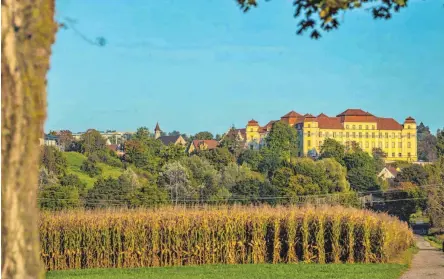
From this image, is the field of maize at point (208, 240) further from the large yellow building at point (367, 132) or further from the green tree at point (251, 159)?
the large yellow building at point (367, 132)

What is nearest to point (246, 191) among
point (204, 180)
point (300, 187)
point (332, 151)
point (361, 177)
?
point (300, 187)

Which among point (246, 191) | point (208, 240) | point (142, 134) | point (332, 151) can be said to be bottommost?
point (208, 240)

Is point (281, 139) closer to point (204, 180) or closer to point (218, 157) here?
point (218, 157)

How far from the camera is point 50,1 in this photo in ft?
13.9

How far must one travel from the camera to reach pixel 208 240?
2444 centimetres

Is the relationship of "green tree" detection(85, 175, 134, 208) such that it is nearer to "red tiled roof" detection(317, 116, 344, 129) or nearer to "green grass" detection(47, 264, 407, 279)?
"green grass" detection(47, 264, 407, 279)

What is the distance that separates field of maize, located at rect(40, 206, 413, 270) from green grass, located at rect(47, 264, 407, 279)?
4.69 feet

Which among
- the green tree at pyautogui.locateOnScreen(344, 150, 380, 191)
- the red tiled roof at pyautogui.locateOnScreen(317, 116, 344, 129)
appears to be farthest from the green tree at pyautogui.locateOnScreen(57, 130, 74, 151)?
the red tiled roof at pyautogui.locateOnScreen(317, 116, 344, 129)

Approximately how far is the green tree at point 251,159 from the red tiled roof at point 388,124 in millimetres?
51895

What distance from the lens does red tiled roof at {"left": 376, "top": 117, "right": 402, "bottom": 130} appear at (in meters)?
146

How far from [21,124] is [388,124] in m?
147

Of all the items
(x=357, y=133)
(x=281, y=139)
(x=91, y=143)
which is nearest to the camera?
(x=91, y=143)

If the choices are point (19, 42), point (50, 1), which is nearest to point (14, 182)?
point (19, 42)

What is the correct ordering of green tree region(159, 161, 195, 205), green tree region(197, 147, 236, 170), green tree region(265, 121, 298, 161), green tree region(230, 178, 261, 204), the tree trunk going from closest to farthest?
the tree trunk < green tree region(230, 178, 261, 204) < green tree region(159, 161, 195, 205) < green tree region(197, 147, 236, 170) < green tree region(265, 121, 298, 161)
